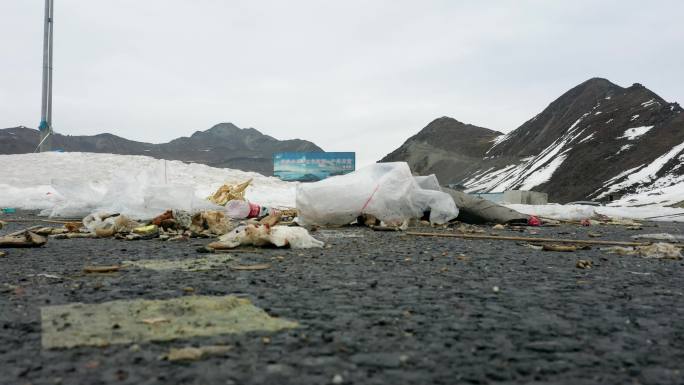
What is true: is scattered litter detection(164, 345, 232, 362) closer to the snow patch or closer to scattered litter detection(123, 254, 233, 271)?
scattered litter detection(123, 254, 233, 271)

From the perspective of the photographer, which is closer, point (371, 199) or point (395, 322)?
point (395, 322)

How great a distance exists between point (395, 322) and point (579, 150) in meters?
55.9

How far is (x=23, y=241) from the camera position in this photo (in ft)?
14.9

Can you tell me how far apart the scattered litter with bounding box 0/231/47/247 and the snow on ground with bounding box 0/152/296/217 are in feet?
7.81

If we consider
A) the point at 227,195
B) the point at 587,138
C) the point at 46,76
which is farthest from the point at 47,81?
the point at 587,138

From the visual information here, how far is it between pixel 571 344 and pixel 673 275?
207 cm

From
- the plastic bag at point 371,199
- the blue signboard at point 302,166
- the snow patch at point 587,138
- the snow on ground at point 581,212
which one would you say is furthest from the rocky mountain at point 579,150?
the plastic bag at point 371,199

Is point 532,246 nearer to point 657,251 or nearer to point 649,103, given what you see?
point 657,251

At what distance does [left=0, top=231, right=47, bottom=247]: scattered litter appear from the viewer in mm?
4441

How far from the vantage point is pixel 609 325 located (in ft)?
6.49

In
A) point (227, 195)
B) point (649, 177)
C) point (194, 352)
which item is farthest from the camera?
point (649, 177)

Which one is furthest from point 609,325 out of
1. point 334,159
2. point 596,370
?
point 334,159

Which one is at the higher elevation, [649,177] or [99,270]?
[649,177]

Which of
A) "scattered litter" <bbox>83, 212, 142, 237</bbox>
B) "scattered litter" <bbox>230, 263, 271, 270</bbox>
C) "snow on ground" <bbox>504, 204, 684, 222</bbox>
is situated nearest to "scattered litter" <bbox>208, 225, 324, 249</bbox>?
"scattered litter" <bbox>230, 263, 271, 270</bbox>
